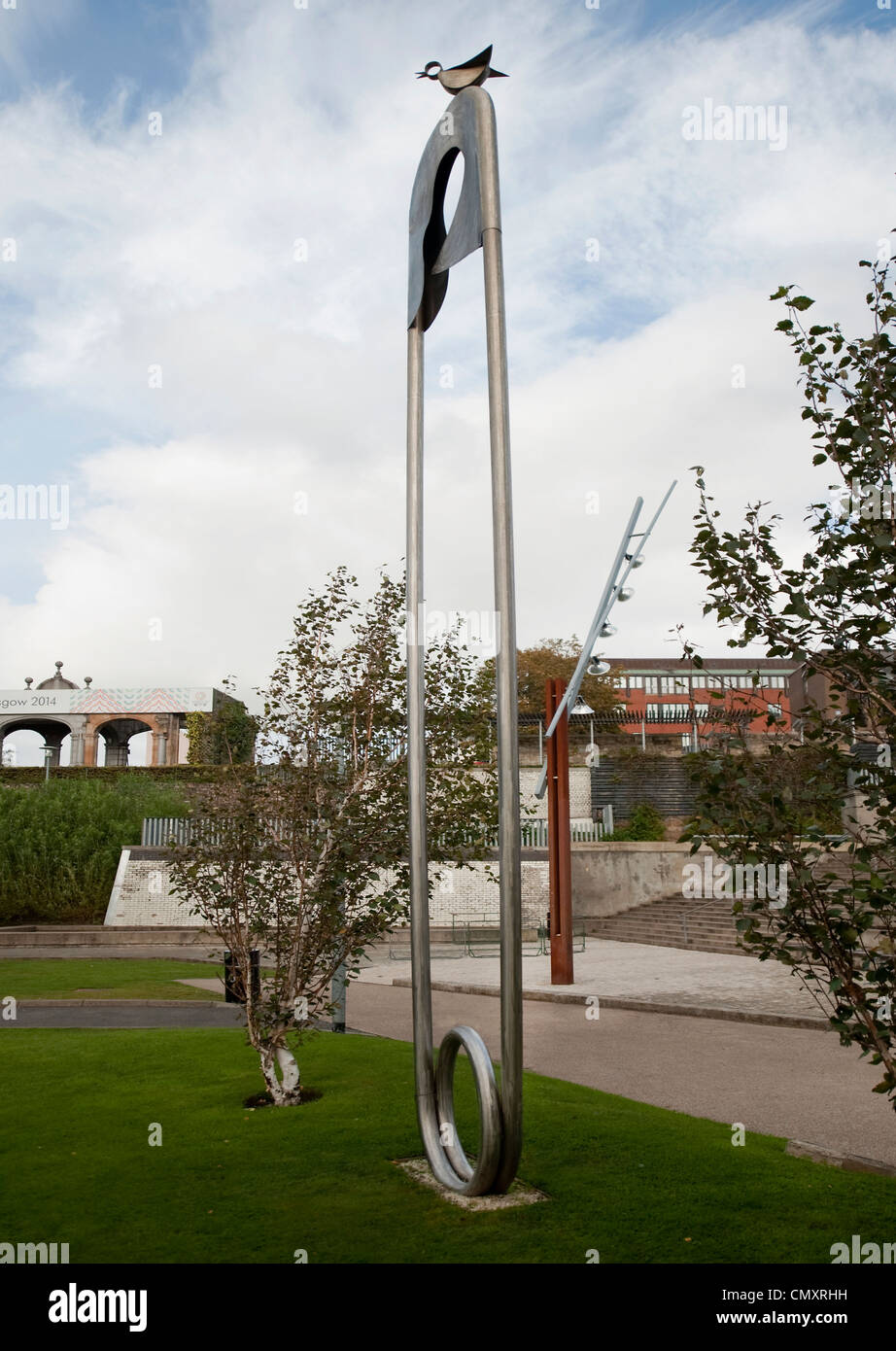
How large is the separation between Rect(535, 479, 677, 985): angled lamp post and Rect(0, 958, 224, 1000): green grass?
4812mm

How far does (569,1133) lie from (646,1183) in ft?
3.22

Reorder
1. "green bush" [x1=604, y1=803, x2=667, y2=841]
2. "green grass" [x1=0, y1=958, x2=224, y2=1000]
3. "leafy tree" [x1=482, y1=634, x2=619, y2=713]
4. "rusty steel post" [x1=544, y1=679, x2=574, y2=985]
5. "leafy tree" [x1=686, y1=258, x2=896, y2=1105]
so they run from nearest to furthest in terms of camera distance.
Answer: "leafy tree" [x1=686, y1=258, x2=896, y2=1105] → "green grass" [x1=0, y1=958, x2=224, y2=1000] → "rusty steel post" [x1=544, y1=679, x2=574, y2=985] → "green bush" [x1=604, y1=803, x2=667, y2=841] → "leafy tree" [x1=482, y1=634, x2=619, y2=713]

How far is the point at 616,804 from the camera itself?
34969 millimetres

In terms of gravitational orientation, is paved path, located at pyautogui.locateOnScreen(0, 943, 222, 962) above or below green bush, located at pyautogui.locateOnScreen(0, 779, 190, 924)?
below

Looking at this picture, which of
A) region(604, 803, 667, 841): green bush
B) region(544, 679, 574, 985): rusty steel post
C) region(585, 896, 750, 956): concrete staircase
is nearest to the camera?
region(544, 679, 574, 985): rusty steel post

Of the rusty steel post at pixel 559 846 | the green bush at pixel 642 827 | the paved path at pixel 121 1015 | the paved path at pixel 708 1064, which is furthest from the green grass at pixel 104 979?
the green bush at pixel 642 827

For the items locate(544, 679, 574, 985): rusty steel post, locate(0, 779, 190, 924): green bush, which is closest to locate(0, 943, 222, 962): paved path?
locate(0, 779, 190, 924): green bush

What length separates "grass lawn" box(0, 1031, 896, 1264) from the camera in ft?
14.2

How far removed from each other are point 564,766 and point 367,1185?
35.9 ft

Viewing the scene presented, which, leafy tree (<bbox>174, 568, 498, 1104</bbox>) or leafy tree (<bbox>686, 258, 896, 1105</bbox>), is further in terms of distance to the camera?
leafy tree (<bbox>174, 568, 498, 1104</bbox>)

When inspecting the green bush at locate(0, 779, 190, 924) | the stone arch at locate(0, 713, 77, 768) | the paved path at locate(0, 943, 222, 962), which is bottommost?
the paved path at locate(0, 943, 222, 962)

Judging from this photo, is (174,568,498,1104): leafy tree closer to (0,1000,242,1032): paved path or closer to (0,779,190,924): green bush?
(0,1000,242,1032): paved path

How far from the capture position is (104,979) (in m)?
16.1
